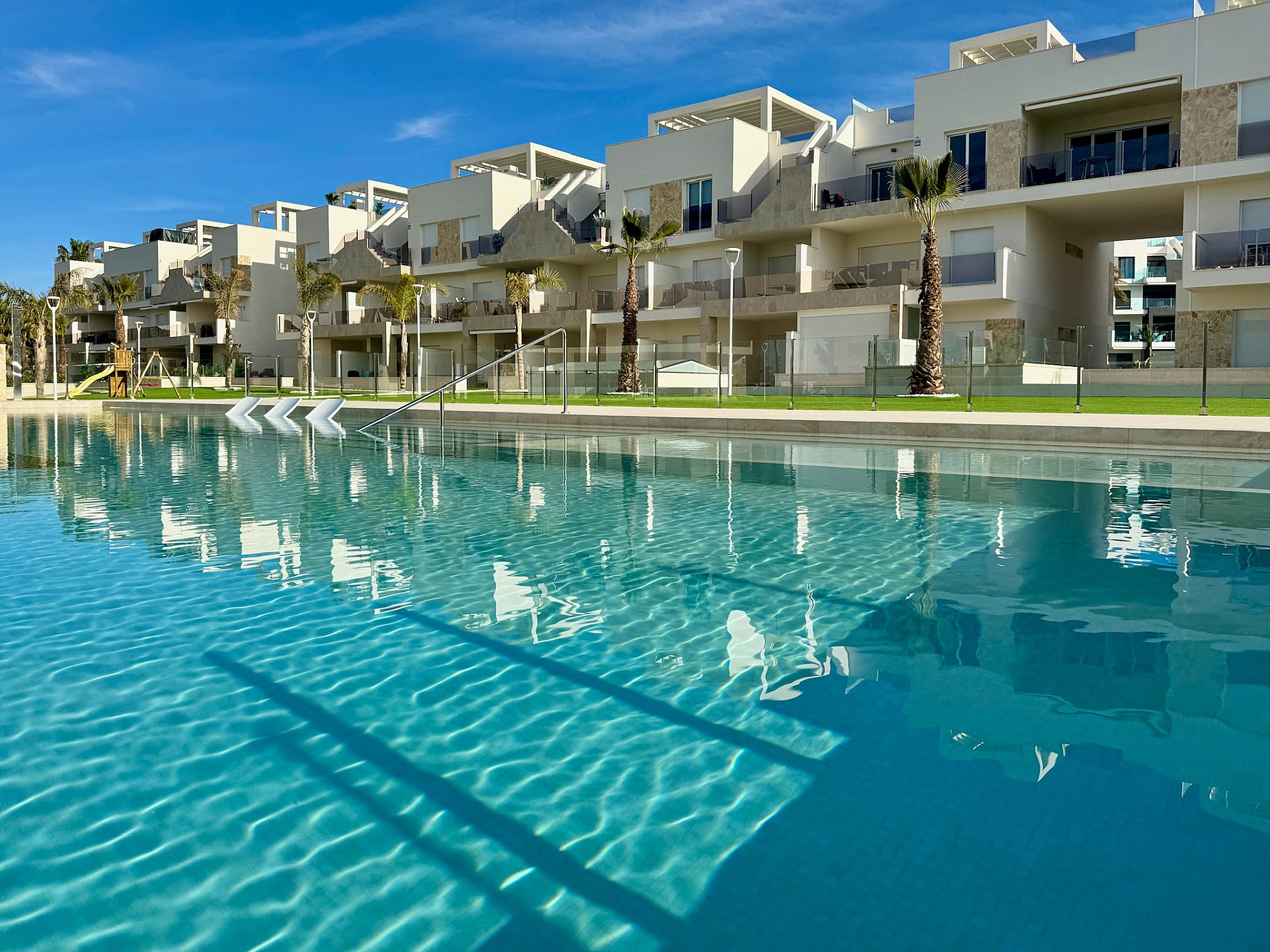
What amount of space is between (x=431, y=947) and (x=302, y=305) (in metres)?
53.1

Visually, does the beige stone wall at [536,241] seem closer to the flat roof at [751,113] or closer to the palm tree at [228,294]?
the flat roof at [751,113]

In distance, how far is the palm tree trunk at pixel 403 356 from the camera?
40703 millimetres

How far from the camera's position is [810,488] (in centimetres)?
1058

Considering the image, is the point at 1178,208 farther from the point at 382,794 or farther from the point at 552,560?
the point at 382,794

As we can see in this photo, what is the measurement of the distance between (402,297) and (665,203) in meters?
13.9

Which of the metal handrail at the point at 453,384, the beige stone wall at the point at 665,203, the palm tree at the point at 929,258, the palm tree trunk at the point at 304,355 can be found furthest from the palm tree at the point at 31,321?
the palm tree at the point at 929,258

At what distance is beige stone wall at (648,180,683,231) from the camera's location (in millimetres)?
38344

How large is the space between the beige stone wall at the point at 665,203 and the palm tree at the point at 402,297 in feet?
39.7

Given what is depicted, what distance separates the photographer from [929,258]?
86.5 ft

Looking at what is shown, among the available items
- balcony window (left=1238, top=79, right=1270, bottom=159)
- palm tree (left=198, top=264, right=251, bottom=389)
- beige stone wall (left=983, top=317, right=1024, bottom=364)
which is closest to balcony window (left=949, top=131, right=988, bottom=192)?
beige stone wall (left=983, top=317, right=1024, bottom=364)

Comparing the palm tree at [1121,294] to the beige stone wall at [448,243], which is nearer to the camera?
the beige stone wall at [448,243]

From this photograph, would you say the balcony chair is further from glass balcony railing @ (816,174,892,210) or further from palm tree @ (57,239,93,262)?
palm tree @ (57,239,93,262)

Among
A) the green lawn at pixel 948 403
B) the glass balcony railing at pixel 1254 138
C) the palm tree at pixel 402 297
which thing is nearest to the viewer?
the green lawn at pixel 948 403

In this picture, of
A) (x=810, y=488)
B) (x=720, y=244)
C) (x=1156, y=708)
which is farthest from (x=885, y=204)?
(x=1156, y=708)
